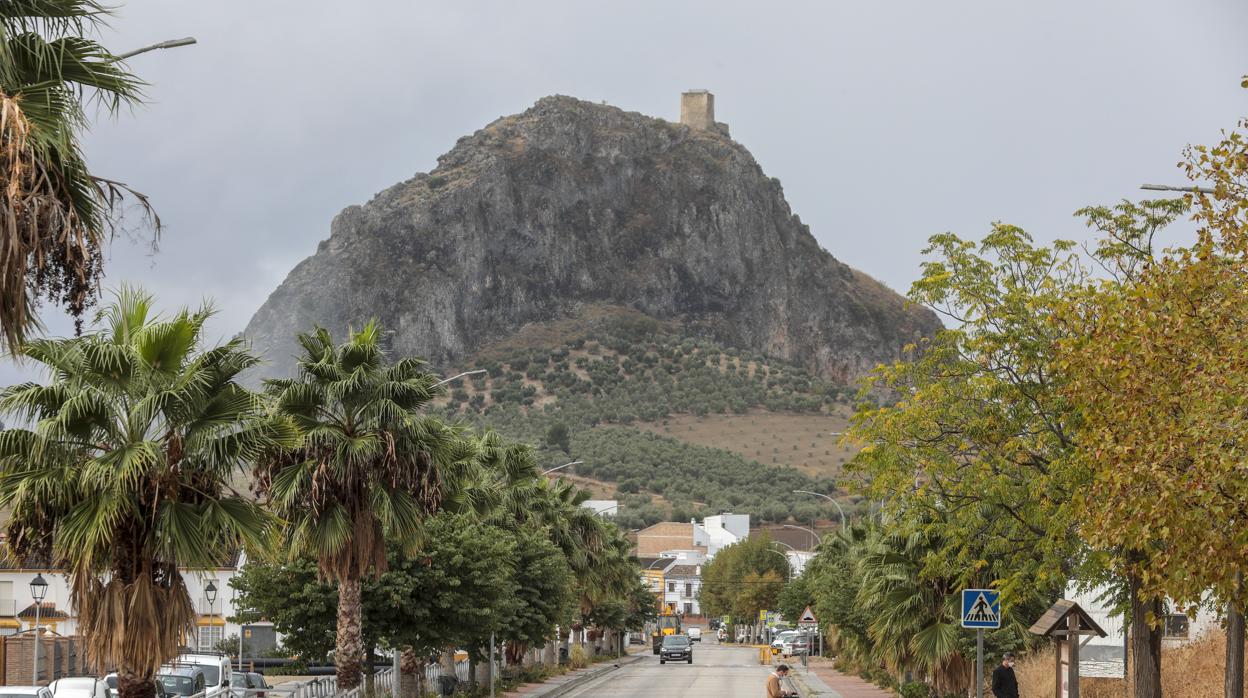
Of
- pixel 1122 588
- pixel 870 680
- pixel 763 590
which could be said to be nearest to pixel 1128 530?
pixel 1122 588

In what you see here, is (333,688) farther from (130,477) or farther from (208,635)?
(208,635)

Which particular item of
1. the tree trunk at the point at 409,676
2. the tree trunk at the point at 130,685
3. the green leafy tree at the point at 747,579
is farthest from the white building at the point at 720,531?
the tree trunk at the point at 130,685

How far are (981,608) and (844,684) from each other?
30186 mm

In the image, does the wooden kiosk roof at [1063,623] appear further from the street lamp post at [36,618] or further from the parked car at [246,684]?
the street lamp post at [36,618]

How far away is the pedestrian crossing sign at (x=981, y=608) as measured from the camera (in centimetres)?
2252

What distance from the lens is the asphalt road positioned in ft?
152

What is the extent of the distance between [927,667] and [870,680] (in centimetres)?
2007

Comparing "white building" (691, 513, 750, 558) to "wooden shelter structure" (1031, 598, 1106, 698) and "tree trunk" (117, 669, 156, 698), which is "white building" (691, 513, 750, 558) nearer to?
"wooden shelter structure" (1031, 598, 1106, 698)

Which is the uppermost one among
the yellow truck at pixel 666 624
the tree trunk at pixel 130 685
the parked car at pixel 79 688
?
the tree trunk at pixel 130 685

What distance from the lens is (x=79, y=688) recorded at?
2477 centimetres

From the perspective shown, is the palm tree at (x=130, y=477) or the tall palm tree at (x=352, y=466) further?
the tall palm tree at (x=352, y=466)

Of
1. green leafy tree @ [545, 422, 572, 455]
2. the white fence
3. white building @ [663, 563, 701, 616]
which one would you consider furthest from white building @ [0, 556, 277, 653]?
green leafy tree @ [545, 422, 572, 455]

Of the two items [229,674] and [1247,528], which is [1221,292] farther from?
[229,674]

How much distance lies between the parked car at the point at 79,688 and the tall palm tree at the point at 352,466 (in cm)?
392
